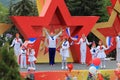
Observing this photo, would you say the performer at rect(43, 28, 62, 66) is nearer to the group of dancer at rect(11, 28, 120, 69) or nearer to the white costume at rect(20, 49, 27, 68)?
the group of dancer at rect(11, 28, 120, 69)

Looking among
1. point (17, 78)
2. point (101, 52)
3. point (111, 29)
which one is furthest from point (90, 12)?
point (17, 78)

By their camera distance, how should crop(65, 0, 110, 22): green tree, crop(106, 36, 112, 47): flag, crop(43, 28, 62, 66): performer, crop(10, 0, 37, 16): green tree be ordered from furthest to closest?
crop(10, 0, 37, 16): green tree
crop(65, 0, 110, 22): green tree
crop(106, 36, 112, 47): flag
crop(43, 28, 62, 66): performer

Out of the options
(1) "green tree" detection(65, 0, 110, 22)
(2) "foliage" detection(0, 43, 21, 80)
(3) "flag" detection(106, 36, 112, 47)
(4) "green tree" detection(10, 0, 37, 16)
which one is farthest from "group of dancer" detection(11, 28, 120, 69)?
(4) "green tree" detection(10, 0, 37, 16)

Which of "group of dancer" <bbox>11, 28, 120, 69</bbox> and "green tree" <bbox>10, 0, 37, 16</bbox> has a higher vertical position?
"green tree" <bbox>10, 0, 37, 16</bbox>

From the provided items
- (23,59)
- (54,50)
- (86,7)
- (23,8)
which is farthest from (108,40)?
(23,8)

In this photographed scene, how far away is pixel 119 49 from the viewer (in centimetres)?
2128

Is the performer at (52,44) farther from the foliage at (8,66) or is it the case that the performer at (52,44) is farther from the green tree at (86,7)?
the green tree at (86,7)

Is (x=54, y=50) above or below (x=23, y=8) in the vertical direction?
below

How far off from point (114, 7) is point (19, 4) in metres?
14.1

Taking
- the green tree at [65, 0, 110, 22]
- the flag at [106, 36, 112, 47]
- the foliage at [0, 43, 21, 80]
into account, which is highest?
the green tree at [65, 0, 110, 22]

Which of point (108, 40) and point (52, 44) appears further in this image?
point (108, 40)

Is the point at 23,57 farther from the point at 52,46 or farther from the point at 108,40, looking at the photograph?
the point at 108,40

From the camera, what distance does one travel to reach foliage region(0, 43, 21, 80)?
366 inches

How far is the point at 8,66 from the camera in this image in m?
9.51
